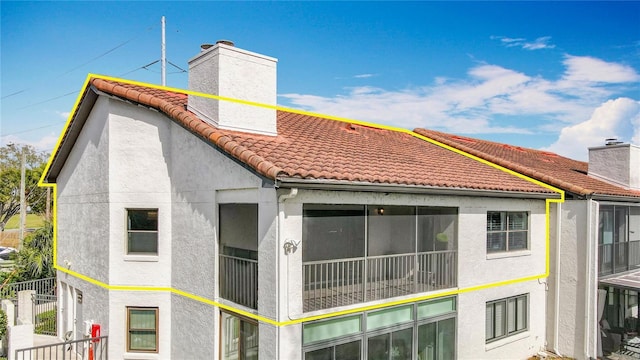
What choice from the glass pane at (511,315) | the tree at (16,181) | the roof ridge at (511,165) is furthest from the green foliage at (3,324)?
the tree at (16,181)

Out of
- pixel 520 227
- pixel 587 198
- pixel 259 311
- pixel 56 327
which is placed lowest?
pixel 56 327

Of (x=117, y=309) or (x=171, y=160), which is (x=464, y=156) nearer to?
(x=171, y=160)

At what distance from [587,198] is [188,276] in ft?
39.6

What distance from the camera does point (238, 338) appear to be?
9.45 metres

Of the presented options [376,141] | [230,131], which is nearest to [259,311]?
[230,131]

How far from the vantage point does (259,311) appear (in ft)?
27.8

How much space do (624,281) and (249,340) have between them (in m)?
12.7

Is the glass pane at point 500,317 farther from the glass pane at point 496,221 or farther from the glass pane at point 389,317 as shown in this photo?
the glass pane at point 389,317

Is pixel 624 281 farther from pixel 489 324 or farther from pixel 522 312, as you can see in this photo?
pixel 489 324

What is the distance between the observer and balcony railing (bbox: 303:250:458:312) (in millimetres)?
9156

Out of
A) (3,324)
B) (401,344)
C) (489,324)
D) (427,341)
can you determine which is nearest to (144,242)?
A: (401,344)

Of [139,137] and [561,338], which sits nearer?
[139,137]

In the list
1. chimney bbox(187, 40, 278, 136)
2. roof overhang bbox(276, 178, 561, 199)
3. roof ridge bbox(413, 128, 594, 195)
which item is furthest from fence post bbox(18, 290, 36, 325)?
roof ridge bbox(413, 128, 594, 195)

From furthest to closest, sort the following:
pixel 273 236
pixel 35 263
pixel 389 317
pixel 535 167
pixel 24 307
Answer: pixel 35 263, pixel 535 167, pixel 24 307, pixel 389 317, pixel 273 236
